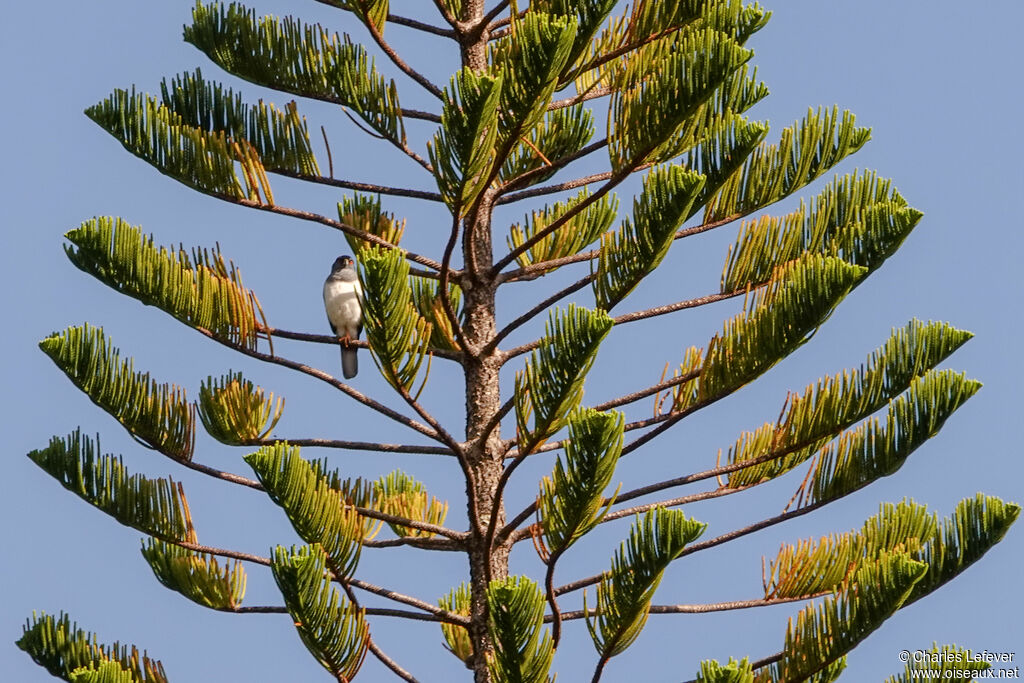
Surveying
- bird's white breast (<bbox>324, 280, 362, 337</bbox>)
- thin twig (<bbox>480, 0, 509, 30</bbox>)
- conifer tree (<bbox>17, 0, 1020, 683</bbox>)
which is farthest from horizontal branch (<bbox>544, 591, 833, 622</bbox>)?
bird's white breast (<bbox>324, 280, 362, 337</bbox>)

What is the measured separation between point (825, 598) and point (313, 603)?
1.75 m

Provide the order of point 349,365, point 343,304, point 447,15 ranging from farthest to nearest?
1. point 343,304
2. point 349,365
3. point 447,15

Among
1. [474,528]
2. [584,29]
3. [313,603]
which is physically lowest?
[313,603]

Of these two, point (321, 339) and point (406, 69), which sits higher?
point (406, 69)

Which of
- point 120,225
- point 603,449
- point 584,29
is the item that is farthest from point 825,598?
point 120,225

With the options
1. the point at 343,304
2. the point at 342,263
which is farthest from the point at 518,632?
the point at 342,263

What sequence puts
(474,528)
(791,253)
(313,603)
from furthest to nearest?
(791,253)
(474,528)
(313,603)

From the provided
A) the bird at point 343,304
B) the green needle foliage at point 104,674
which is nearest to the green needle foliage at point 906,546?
the green needle foliage at point 104,674

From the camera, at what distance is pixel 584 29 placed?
5.80 meters

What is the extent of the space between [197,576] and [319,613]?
122 centimetres

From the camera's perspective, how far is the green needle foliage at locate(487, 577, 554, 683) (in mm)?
5105

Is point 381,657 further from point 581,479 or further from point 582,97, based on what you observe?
point 582,97

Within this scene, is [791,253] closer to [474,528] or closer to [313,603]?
[474,528]

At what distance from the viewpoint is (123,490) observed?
6258 millimetres
